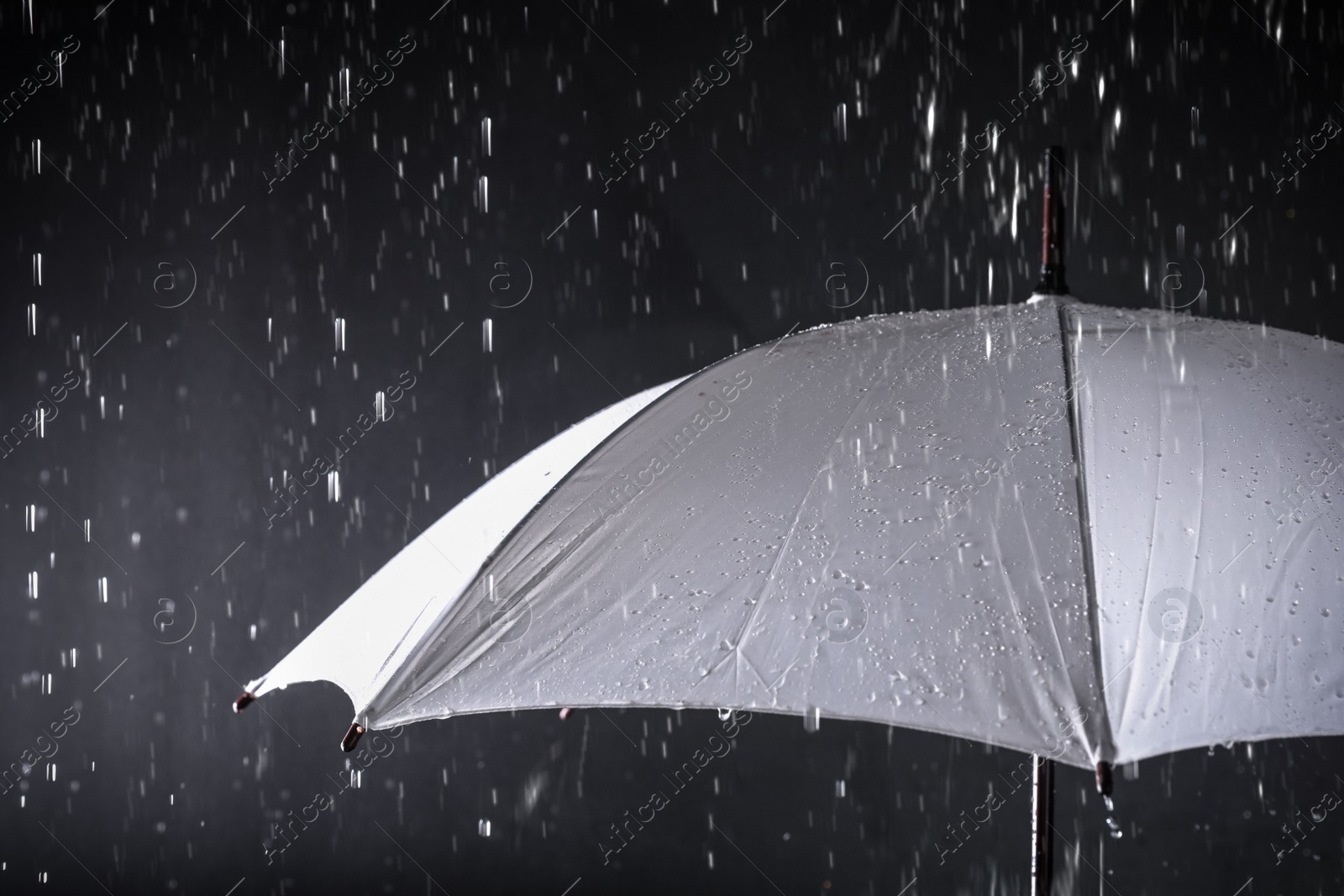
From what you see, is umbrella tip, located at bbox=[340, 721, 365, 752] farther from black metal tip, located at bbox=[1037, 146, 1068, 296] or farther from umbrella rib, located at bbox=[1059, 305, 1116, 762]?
black metal tip, located at bbox=[1037, 146, 1068, 296]

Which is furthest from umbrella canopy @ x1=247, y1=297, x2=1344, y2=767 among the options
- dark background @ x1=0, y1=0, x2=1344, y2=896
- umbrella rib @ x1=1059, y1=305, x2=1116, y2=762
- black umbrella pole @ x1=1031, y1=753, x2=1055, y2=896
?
dark background @ x1=0, y1=0, x2=1344, y2=896

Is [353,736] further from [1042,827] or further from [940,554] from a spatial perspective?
[1042,827]

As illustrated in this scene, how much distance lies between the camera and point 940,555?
3.27ft

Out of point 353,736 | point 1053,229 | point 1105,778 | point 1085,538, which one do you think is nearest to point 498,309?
point 1053,229

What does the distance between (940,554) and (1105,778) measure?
0.26 meters

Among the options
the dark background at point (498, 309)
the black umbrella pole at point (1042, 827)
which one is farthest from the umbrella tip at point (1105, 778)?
→ the dark background at point (498, 309)

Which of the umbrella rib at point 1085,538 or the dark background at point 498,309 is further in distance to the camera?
the dark background at point 498,309

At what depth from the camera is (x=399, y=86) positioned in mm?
2994

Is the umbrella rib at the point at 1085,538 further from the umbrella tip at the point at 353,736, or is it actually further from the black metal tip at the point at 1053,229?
the umbrella tip at the point at 353,736

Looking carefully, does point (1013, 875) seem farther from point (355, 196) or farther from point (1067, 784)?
point (355, 196)

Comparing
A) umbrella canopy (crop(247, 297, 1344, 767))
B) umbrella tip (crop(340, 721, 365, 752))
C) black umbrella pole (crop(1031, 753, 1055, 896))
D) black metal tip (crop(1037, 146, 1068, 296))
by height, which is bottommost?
black umbrella pole (crop(1031, 753, 1055, 896))

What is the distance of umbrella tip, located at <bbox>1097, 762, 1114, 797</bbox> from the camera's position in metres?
0.80

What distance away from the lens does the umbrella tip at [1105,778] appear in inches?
31.5

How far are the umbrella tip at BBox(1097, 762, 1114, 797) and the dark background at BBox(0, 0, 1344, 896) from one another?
1827mm
